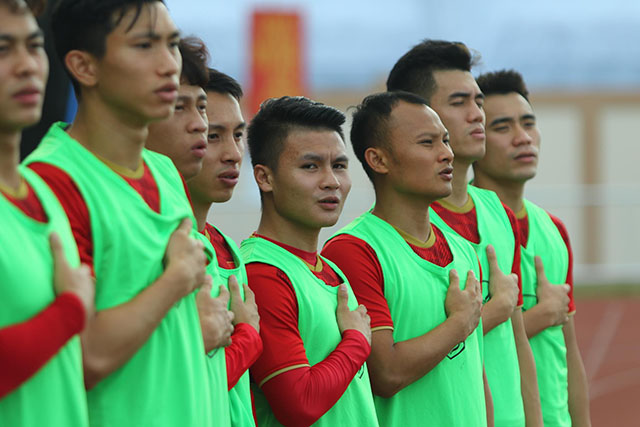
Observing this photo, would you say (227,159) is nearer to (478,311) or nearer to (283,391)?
(283,391)

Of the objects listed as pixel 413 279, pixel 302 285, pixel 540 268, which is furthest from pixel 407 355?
pixel 540 268

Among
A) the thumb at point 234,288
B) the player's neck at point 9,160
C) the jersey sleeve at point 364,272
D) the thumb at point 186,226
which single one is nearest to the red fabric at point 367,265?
the jersey sleeve at point 364,272

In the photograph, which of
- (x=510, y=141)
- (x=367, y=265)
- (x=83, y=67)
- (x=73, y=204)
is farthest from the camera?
(x=510, y=141)

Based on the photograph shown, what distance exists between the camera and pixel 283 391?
8.69 feet

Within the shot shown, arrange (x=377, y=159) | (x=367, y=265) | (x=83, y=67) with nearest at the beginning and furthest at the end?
(x=83, y=67) < (x=367, y=265) < (x=377, y=159)

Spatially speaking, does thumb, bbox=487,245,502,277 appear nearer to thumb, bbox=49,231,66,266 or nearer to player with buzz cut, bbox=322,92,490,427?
player with buzz cut, bbox=322,92,490,427

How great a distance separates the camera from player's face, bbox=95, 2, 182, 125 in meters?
2.14

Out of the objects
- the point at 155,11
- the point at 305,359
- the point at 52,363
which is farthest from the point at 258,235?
the point at 52,363

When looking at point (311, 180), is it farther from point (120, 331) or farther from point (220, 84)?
point (120, 331)

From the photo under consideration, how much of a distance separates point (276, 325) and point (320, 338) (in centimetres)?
15

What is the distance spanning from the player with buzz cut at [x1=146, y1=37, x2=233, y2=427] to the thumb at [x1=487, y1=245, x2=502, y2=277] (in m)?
1.11

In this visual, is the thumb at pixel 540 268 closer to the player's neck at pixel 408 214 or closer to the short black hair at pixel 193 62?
the player's neck at pixel 408 214

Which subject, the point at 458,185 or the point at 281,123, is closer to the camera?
the point at 281,123

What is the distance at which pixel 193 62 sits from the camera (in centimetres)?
273
